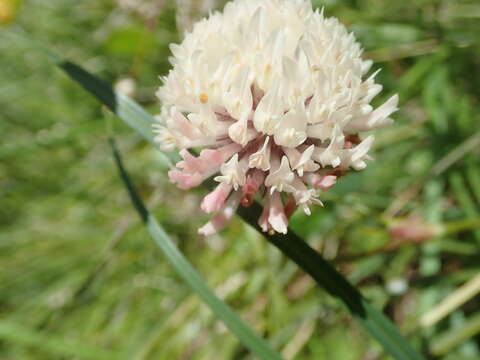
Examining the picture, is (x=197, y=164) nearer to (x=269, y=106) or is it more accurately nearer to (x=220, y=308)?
(x=269, y=106)

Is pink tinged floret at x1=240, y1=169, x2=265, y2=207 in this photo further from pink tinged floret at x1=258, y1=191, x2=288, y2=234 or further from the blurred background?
the blurred background

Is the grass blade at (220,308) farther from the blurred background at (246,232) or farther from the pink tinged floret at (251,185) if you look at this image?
the blurred background at (246,232)

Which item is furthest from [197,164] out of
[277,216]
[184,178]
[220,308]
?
[220,308]

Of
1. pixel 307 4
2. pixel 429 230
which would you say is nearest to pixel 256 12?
pixel 307 4

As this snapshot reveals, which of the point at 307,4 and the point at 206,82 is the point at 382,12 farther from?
the point at 206,82

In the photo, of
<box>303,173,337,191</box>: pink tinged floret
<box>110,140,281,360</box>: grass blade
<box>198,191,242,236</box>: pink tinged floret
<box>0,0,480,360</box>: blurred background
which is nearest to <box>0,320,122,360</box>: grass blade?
<box>0,0,480,360</box>: blurred background

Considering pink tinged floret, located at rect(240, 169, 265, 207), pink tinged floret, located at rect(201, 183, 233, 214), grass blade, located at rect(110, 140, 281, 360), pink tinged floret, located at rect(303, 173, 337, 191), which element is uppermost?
pink tinged floret, located at rect(201, 183, 233, 214)
